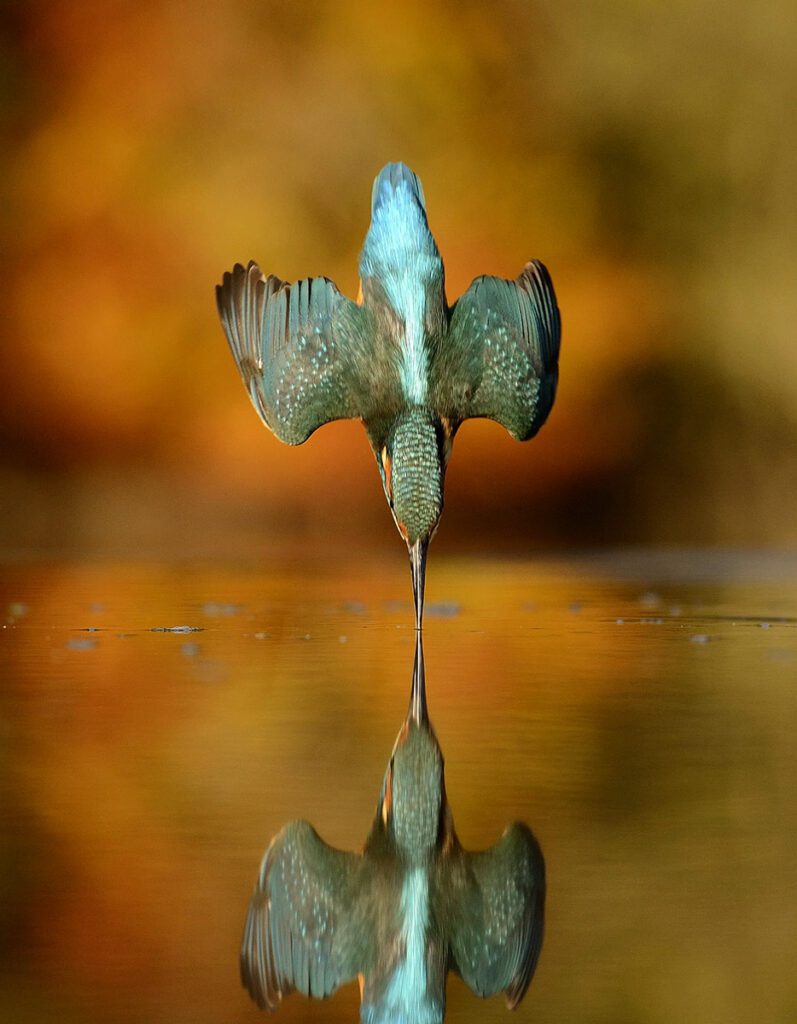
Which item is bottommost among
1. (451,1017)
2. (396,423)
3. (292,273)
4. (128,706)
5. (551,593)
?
(451,1017)

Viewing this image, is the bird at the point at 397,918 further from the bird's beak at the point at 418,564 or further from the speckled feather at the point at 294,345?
the speckled feather at the point at 294,345

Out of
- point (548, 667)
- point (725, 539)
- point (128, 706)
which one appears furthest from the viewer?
point (725, 539)

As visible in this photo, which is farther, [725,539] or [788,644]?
[725,539]

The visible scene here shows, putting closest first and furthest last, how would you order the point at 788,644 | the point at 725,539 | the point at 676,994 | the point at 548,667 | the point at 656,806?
1. the point at 676,994
2. the point at 656,806
3. the point at 548,667
4. the point at 788,644
5. the point at 725,539

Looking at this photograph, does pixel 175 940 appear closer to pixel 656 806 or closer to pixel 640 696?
pixel 656 806

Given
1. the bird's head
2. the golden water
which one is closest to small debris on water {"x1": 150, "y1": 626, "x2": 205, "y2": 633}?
the golden water

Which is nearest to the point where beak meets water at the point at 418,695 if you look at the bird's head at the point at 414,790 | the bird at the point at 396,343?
the bird's head at the point at 414,790

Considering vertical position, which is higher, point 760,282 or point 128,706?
point 760,282

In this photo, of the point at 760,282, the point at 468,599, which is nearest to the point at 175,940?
the point at 468,599
